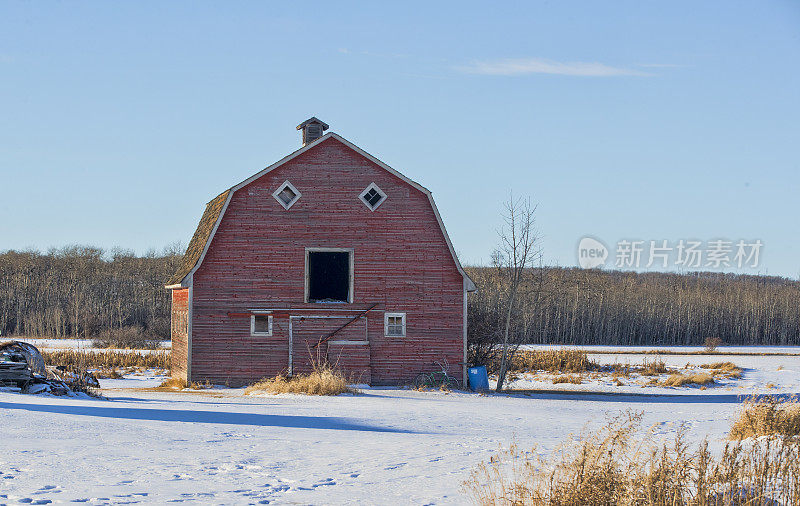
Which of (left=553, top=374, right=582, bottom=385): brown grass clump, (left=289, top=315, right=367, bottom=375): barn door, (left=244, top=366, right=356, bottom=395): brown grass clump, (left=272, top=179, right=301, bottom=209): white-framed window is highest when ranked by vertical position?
(left=272, top=179, right=301, bottom=209): white-framed window

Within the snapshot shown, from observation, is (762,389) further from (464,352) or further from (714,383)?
(464,352)

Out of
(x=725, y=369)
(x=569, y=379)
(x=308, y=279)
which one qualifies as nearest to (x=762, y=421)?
(x=308, y=279)

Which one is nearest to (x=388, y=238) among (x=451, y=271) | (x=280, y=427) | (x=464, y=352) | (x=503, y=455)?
(x=451, y=271)

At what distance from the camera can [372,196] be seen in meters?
25.5

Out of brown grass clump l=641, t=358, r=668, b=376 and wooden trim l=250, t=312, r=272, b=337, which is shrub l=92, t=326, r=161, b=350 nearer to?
wooden trim l=250, t=312, r=272, b=337

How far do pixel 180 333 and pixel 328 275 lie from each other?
6.66 metres

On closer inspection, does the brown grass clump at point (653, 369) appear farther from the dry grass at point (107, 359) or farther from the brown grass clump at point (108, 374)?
the brown grass clump at point (108, 374)

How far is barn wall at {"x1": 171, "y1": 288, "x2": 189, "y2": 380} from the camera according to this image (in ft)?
81.4

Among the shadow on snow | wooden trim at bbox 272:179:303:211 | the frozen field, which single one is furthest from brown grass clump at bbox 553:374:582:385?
the shadow on snow

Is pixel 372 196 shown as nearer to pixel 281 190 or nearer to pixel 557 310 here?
pixel 281 190

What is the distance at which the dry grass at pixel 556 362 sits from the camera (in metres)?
37.4

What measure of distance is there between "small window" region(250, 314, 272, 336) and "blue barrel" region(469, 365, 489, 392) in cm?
624

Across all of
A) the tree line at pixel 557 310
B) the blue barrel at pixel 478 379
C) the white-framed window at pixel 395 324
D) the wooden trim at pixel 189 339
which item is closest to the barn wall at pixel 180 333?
the wooden trim at pixel 189 339

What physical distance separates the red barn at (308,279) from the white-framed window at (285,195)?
30mm
